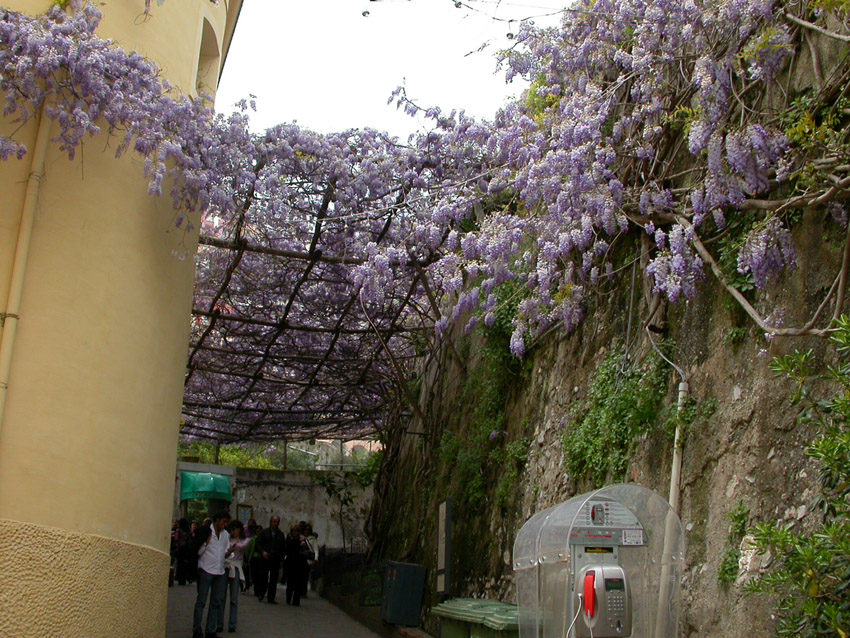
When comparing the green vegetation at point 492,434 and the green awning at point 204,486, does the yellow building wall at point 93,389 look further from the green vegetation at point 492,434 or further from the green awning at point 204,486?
the green awning at point 204,486

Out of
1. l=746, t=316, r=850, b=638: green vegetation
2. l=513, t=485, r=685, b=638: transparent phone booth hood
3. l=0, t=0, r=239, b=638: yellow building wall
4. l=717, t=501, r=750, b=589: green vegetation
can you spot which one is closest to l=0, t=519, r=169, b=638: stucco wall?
l=0, t=0, r=239, b=638: yellow building wall

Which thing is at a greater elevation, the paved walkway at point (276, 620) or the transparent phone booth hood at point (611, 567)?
the transparent phone booth hood at point (611, 567)

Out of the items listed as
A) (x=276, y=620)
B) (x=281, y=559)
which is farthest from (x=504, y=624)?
(x=281, y=559)

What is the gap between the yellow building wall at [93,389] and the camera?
7.41m

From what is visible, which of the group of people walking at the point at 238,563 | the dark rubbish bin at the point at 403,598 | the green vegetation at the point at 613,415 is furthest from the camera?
the dark rubbish bin at the point at 403,598

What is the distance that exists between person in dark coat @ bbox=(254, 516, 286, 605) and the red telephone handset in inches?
412

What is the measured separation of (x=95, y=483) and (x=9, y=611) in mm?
1345

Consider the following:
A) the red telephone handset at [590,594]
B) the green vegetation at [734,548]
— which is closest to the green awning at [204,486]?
the red telephone handset at [590,594]

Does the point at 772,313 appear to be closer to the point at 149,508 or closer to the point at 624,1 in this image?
the point at 624,1

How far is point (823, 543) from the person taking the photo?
4777 mm

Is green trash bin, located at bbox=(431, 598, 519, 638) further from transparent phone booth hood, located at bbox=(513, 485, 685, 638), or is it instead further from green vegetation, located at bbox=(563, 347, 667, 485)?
green vegetation, located at bbox=(563, 347, 667, 485)

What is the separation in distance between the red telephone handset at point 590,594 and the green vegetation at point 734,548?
853 mm

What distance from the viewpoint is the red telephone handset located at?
582cm

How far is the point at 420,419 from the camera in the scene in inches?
605
